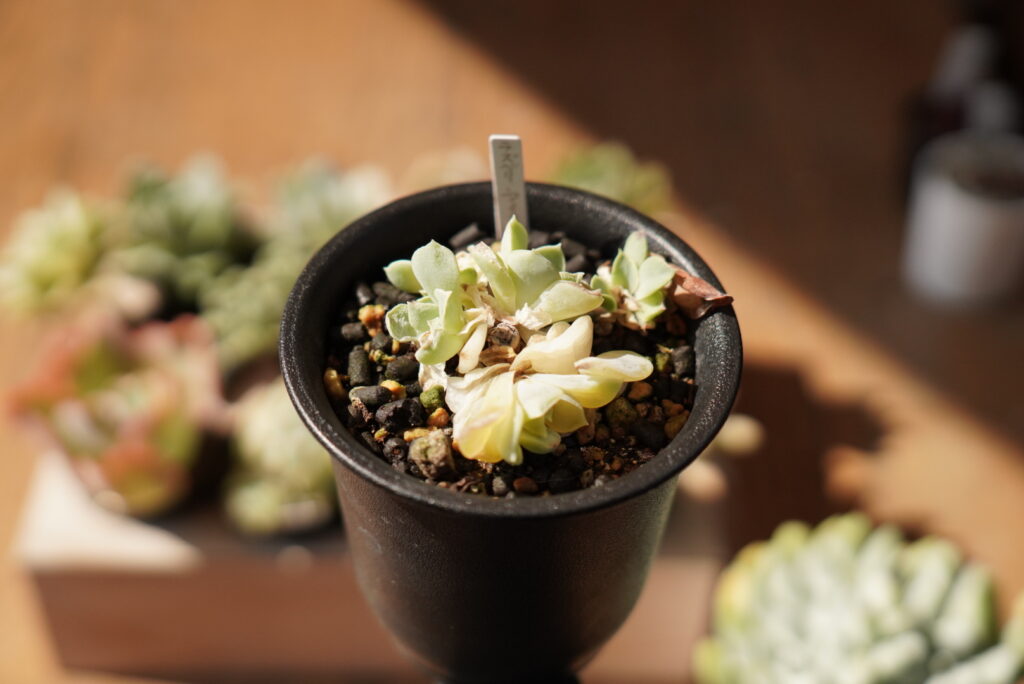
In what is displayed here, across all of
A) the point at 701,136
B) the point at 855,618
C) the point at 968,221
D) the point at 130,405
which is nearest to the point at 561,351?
the point at 855,618

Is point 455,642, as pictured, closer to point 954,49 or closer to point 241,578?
point 241,578

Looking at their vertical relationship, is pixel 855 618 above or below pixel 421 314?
below

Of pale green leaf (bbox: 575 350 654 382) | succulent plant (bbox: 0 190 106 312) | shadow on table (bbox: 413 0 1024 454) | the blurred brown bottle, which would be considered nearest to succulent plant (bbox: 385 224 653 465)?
pale green leaf (bbox: 575 350 654 382)

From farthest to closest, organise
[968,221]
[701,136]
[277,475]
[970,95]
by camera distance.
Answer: [701,136] < [970,95] < [968,221] < [277,475]

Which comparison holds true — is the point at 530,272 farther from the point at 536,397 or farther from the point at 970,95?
the point at 970,95

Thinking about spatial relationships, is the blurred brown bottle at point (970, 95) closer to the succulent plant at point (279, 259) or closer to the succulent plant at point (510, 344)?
the succulent plant at point (279, 259)

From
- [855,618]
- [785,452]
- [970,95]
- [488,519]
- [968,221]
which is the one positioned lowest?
[785,452]

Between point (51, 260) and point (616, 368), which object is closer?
point (616, 368)

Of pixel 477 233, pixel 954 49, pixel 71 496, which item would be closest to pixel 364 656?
pixel 71 496

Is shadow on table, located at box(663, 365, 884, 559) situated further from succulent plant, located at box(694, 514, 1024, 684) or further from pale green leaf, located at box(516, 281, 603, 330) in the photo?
pale green leaf, located at box(516, 281, 603, 330)
